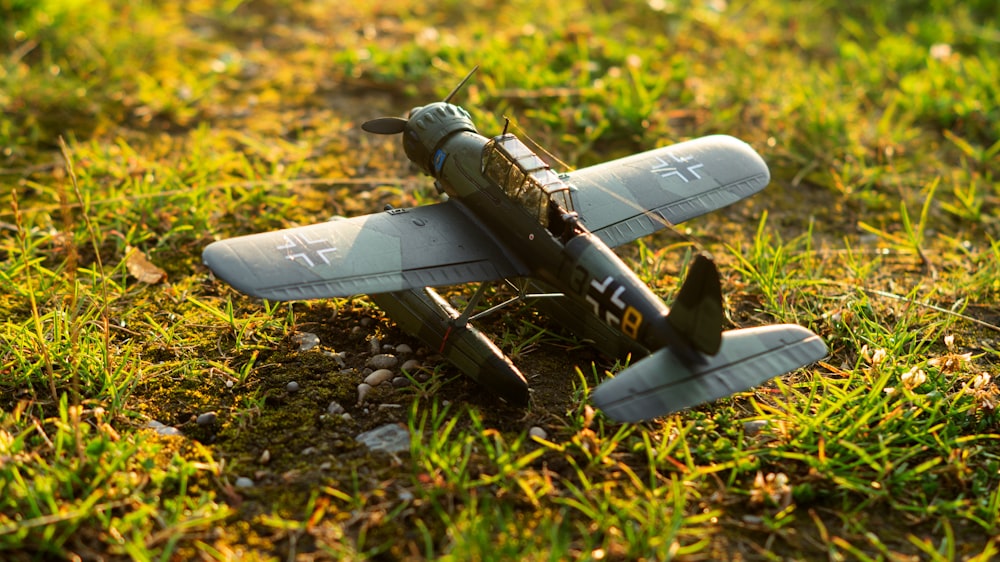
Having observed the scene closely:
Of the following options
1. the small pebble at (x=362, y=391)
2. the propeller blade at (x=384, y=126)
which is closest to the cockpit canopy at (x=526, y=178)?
the propeller blade at (x=384, y=126)

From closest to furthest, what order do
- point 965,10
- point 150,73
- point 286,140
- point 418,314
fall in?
point 418,314 → point 286,140 → point 150,73 → point 965,10

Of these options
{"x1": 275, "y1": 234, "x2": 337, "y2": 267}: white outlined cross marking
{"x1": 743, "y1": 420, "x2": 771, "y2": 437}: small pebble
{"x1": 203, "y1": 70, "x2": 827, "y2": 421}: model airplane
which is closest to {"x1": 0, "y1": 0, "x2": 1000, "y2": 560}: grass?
{"x1": 743, "y1": 420, "x2": 771, "y2": 437}: small pebble

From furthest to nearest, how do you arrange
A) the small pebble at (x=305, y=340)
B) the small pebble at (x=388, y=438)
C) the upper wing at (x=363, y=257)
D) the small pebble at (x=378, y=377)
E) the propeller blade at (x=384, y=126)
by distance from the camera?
the propeller blade at (x=384, y=126) → the small pebble at (x=305, y=340) → the small pebble at (x=378, y=377) → the upper wing at (x=363, y=257) → the small pebble at (x=388, y=438)

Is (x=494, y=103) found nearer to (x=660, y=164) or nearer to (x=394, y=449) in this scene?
(x=660, y=164)

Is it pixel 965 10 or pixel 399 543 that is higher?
pixel 965 10

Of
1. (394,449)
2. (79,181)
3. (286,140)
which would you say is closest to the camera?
(394,449)

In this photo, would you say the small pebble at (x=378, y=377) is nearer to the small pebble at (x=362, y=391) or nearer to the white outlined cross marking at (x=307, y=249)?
the small pebble at (x=362, y=391)

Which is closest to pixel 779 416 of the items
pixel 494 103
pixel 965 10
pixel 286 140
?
pixel 494 103

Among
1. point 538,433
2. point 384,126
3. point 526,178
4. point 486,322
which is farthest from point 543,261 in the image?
point 384,126
